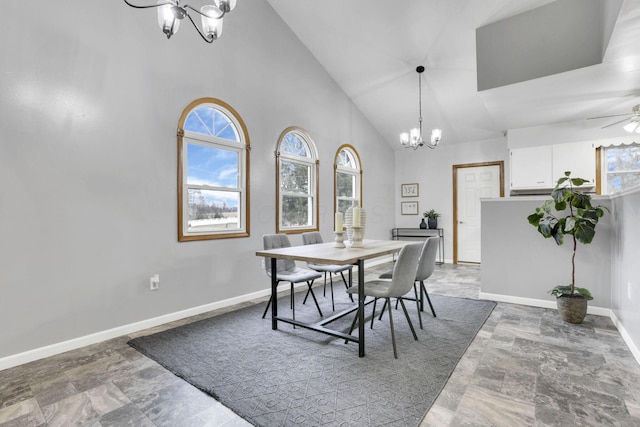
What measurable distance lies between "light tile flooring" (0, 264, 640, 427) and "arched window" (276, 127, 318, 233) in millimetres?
2476

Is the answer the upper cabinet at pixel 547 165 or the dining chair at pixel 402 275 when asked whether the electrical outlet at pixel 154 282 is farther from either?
the upper cabinet at pixel 547 165

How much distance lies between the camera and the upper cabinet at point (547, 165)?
16.3 feet

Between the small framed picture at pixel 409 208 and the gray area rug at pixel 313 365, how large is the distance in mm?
4047

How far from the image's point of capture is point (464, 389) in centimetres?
194

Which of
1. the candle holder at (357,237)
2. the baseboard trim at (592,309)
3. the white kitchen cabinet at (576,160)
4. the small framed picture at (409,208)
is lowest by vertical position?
the baseboard trim at (592,309)

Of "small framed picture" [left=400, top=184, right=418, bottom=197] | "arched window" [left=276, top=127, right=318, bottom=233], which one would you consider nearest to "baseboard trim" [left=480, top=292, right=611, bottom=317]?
"arched window" [left=276, top=127, right=318, bottom=233]

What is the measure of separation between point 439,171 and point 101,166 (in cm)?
614

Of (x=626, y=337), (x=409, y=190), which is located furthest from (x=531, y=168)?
(x=626, y=337)

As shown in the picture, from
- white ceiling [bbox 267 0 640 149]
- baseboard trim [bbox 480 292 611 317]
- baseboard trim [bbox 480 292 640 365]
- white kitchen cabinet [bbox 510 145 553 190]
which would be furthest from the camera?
white kitchen cabinet [bbox 510 145 553 190]

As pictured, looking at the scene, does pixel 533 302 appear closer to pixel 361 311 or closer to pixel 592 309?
pixel 592 309

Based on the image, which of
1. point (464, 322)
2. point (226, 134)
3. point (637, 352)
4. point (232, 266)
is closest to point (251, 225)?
point (232, 266)

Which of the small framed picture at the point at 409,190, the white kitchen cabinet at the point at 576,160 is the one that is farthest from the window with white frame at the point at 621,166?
the small framed picture at the point at 409,190

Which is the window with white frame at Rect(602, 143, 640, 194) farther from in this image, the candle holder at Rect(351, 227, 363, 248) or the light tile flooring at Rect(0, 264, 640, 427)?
the candle holder at Rect(351, 227, 363, 248)

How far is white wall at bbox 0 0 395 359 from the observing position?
2.35 m
